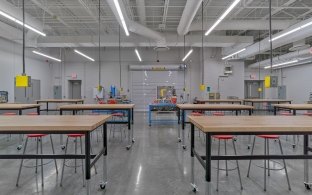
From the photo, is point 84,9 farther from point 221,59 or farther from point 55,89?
point 221,59

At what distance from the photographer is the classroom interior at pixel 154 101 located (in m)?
2.55

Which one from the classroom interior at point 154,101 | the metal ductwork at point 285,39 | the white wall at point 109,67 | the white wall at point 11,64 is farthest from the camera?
the white wall at point 109,67

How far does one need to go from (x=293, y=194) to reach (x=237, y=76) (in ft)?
35.7

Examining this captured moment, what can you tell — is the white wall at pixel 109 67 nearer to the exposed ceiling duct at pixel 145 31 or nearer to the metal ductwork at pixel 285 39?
the metal ductwork at pixel 285 39

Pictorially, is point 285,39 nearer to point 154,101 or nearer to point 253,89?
point 154,101

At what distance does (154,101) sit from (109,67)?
16.5 ft

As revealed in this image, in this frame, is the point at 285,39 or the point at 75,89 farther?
the point at 75,89

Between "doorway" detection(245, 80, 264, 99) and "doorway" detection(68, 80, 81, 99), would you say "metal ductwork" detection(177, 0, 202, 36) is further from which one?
"doorway" detection(245, 80, 264, 99)

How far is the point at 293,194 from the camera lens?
2539mm

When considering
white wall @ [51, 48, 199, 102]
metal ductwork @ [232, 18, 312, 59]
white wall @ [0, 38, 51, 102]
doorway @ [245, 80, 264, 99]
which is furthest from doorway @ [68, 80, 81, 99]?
doorway @ [245, 80, 264, 99]

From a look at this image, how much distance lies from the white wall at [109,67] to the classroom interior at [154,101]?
0.21 ft

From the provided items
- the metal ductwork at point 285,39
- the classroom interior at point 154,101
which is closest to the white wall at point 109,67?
the classroom interior at point 154,101

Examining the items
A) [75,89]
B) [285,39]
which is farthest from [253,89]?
[75,89]

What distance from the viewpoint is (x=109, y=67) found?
13.2m
